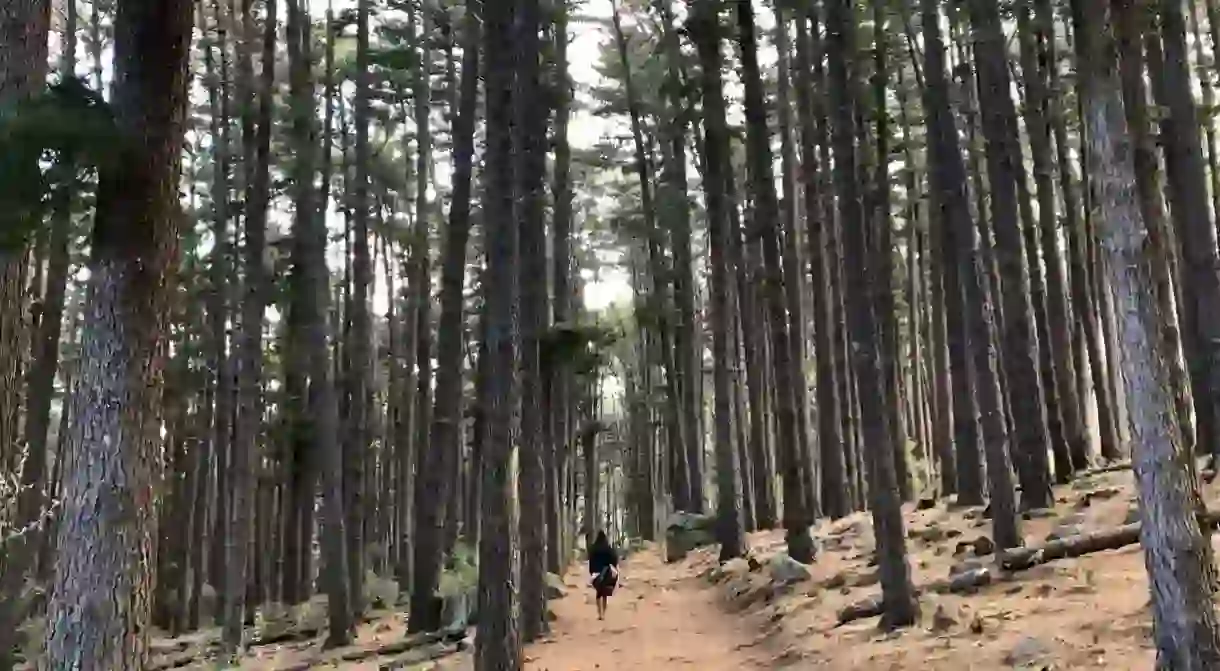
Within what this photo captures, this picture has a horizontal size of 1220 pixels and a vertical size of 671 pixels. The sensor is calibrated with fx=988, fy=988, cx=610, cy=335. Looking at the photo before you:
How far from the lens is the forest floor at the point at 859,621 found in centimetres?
766

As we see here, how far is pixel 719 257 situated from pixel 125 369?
12.2m

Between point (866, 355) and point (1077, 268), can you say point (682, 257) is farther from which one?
point (866, 355)

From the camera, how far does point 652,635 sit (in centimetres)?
1277

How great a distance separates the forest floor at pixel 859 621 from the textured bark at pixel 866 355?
0.42 m

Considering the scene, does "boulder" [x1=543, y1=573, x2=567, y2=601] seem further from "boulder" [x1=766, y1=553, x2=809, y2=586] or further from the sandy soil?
"boulder" [x1=766, y1=553, x2=809, y2=586]

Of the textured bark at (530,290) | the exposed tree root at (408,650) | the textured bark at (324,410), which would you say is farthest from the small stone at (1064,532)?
the textured bark at (324,410)

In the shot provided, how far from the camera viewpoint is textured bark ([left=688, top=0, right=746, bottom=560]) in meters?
16.1

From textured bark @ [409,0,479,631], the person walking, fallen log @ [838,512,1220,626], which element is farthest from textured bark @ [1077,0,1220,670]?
the person walking

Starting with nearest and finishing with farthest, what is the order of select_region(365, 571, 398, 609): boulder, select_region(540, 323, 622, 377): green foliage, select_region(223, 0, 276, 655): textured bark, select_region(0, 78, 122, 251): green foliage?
select_region(0, 78, 122, 251): green foliage, select_region(223, 0, 276, 655): textured bark, select_region(540, 323, 622, 377): green foliage, select_region(365, 571, 398, 609): boulder

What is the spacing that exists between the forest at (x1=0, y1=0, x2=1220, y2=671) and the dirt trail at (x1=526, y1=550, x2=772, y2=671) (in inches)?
22.9

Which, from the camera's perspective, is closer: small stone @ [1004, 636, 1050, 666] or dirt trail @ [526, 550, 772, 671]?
small stone @ [1004, 636, 1050, 666]

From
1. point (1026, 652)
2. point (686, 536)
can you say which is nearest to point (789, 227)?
point (686, 536)

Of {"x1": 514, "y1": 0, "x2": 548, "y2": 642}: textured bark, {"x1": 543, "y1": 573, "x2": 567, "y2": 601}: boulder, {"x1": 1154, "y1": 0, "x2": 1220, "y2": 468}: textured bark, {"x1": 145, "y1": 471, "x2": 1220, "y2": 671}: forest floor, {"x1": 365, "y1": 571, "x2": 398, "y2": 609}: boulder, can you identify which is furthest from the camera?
{"x1": 365, "y1": 571, "x2": 398, "y2": 609}: boulder

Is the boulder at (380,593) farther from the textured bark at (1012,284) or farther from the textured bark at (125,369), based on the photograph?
the textured bark at (125,369)
